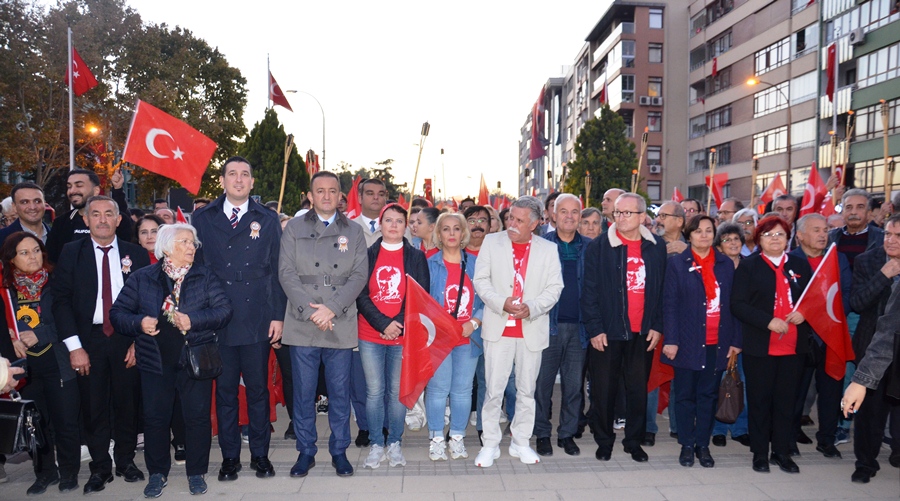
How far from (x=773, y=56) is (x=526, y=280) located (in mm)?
42370

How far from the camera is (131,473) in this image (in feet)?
17.6

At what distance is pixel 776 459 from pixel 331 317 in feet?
12.9

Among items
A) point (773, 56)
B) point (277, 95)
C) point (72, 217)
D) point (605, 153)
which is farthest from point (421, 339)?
point (773, 56)

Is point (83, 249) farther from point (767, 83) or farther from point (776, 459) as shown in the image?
point (767, 83)

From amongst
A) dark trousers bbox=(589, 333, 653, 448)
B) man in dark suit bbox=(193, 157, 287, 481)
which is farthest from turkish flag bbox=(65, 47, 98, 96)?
dark trousers bbox=(589, 333, 653, 448)

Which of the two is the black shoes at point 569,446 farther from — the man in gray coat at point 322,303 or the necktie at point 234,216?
the necktie at point 234,216

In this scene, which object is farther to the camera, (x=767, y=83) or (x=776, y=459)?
(x=767, y=83)

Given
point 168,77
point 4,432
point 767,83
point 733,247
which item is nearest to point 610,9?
point 767,83

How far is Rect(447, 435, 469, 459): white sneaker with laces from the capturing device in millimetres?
5891

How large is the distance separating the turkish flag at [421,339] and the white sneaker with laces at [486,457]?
2.47ft

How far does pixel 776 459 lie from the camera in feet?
18.7

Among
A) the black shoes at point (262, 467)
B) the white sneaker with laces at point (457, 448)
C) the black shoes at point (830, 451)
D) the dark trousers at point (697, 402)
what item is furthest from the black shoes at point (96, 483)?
the black shoes at point (830, 451)

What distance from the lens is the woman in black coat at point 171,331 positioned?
4941 millimetres

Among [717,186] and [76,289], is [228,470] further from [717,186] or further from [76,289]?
[717,186]
